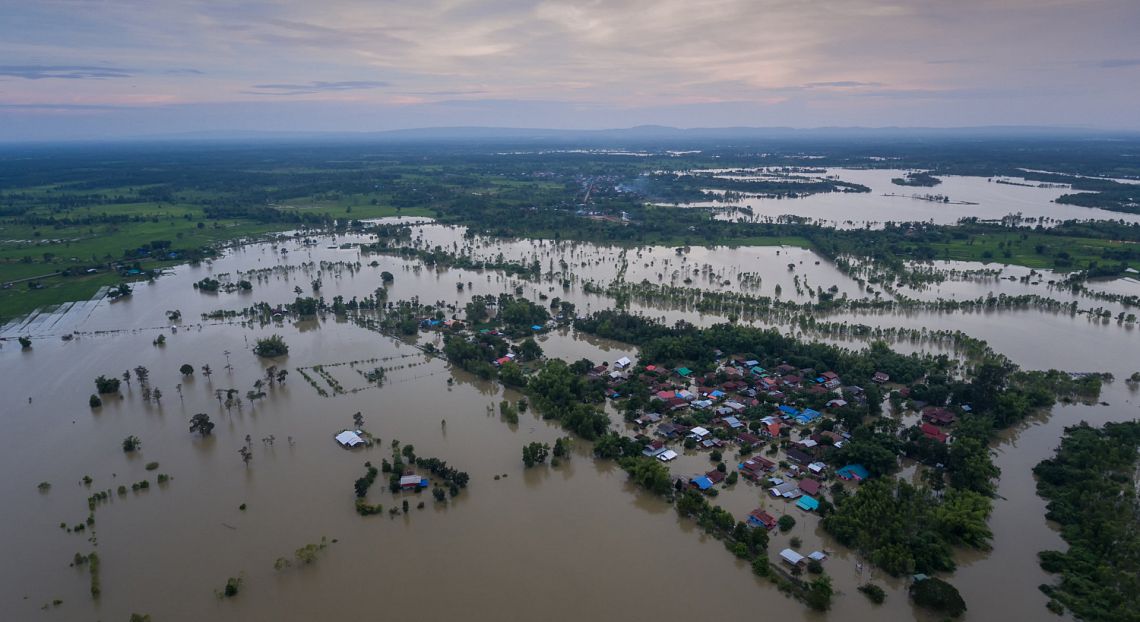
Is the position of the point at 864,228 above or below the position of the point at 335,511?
above

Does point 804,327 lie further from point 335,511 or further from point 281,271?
point 281,271

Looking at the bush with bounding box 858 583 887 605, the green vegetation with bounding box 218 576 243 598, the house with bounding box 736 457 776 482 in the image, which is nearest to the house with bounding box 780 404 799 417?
the house with bounding box 736 457 776 482

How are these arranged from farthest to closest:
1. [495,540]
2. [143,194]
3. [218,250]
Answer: [143,194] < [218,250] < [495,540]

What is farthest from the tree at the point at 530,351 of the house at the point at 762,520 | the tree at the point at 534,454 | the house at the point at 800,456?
the house at the point at 762,520

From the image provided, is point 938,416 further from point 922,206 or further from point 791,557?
point 922,206

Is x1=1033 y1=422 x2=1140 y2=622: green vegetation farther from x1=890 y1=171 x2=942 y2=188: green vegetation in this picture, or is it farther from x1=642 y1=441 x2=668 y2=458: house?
x1=890 y1=171 x2=942 y2=188: green vegetation

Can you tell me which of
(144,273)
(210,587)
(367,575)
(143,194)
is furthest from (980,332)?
(143,194)
